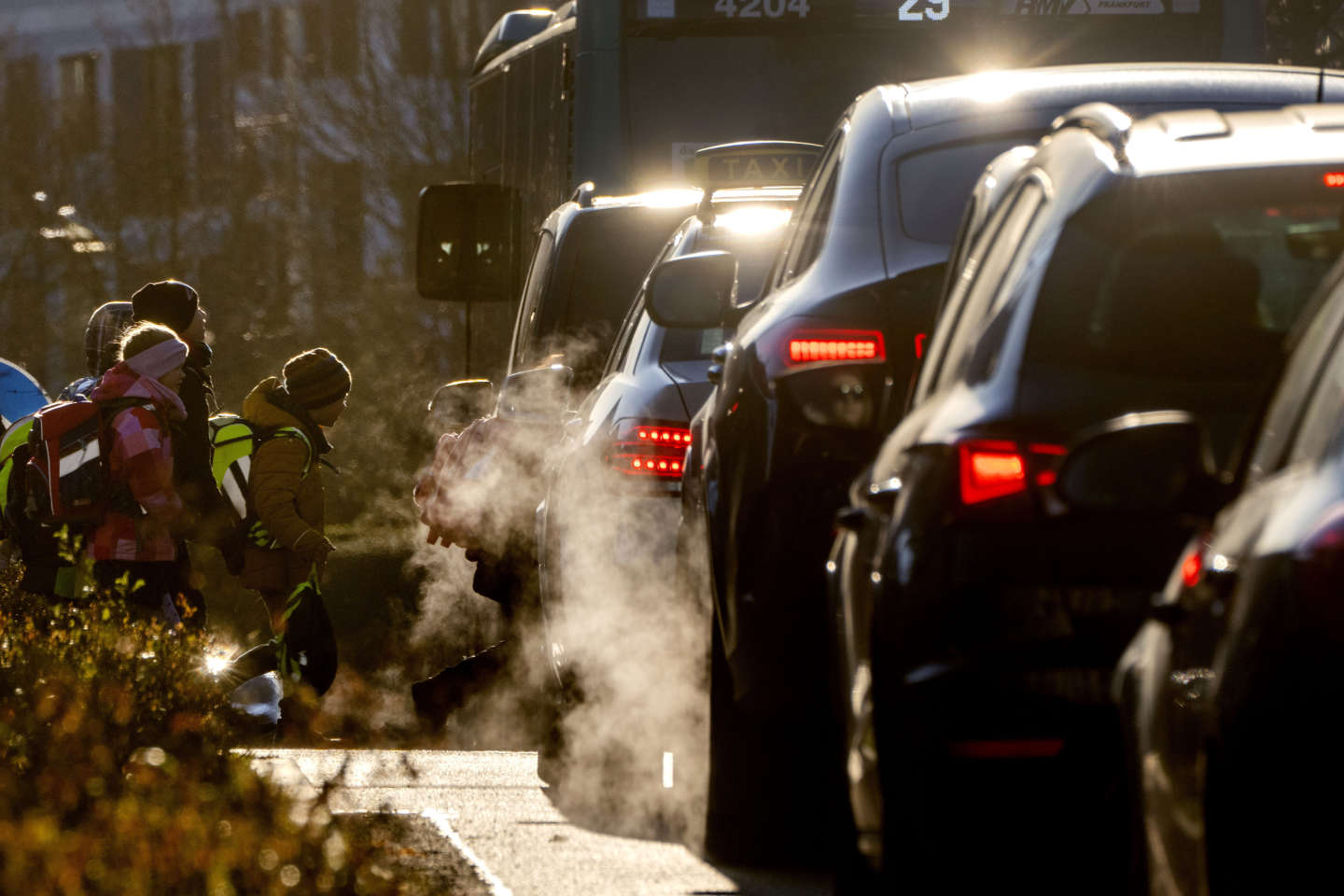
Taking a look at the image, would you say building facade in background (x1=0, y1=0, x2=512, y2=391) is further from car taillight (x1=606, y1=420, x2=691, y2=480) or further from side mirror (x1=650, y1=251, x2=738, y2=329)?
side mirror (x1=650, y1=251, x2=738, y2=329)

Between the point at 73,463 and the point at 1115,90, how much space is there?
180 inches

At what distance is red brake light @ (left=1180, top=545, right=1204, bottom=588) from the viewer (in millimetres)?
3679

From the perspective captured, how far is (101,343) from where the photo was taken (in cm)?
1095

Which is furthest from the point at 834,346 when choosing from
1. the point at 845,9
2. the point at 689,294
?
the point at 845,9

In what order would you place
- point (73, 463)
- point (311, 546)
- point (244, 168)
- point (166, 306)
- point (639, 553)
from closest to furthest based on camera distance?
1. point (639, 553)
2. point (73, 463)
3. point (166, 306)
4. point (311, 546)
5. point (244, 168)

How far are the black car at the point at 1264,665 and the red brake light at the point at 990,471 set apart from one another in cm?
63

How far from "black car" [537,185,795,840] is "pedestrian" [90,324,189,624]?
1.40 m

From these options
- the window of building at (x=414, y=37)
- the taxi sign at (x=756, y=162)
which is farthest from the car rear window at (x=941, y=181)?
the window of building at (x=414, y=37)

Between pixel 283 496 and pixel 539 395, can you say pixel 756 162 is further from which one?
pixel 539 395

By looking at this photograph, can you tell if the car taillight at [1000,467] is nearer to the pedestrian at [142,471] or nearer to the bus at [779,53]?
the pedestrian at [142,471]

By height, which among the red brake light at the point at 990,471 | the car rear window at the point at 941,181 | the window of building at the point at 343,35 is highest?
the car rear window at the point at 941,181

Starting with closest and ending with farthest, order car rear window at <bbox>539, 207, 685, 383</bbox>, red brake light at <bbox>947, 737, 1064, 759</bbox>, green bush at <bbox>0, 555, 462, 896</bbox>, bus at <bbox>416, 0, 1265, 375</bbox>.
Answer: red brake light at <bbox>947, 737, 1064, 759</bbox>, green bush at <bbox>0, 555, 462, 896</bbox>, car rear window at <bbox>539, 207, 685, 383</bbox>, bus at <bbox>416, 0, 1265, 375</bbox>

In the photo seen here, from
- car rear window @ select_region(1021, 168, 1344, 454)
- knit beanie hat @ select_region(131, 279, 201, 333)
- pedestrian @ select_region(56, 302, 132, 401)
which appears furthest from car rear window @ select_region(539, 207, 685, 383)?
car rear window @ select_region(1021, 168, 1344, 454)

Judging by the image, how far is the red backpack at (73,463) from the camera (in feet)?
32.9
